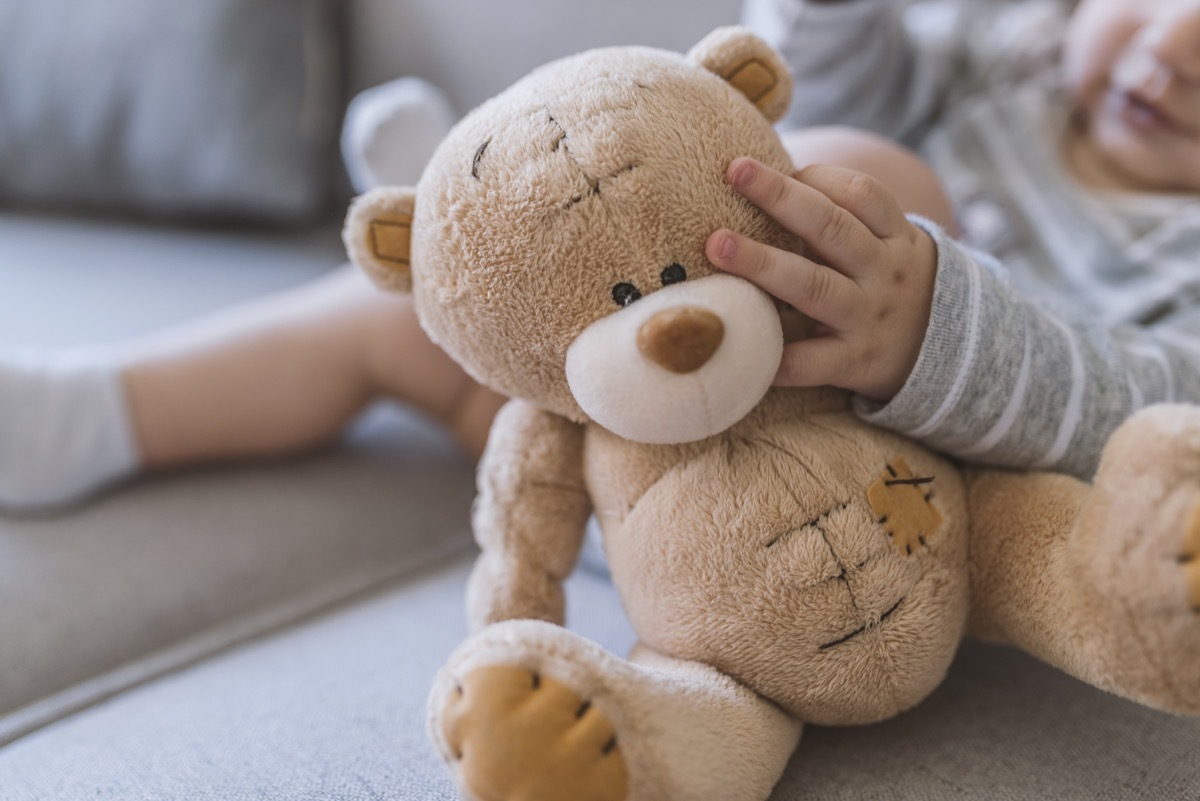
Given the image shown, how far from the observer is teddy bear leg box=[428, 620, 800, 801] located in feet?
1.06

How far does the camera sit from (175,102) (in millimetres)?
1065

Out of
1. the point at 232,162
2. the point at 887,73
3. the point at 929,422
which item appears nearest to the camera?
the point at 929,422

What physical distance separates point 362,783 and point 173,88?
0.90 m

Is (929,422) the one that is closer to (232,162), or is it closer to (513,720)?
(513,720)

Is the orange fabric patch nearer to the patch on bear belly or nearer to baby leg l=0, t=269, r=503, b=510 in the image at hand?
the patch on bear belly

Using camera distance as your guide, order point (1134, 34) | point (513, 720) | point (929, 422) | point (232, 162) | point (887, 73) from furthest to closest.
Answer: point (232, 162) < point (887, 73) < point (1134, 34) < point (929, 422) < point (513, 720)

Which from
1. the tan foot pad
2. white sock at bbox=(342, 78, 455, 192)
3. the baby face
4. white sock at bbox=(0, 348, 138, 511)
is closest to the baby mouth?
the baby face

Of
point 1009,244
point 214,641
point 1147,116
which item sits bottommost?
point 214,641

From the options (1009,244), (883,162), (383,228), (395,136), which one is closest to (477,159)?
(383,228)

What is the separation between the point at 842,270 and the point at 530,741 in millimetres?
235

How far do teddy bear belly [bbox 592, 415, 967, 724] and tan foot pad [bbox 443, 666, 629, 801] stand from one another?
8cm

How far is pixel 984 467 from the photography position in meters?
0.46

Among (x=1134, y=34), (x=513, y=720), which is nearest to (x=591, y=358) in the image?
(x=513, y=720)

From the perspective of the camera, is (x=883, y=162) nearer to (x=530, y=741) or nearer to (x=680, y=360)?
(x=680, y=360)
